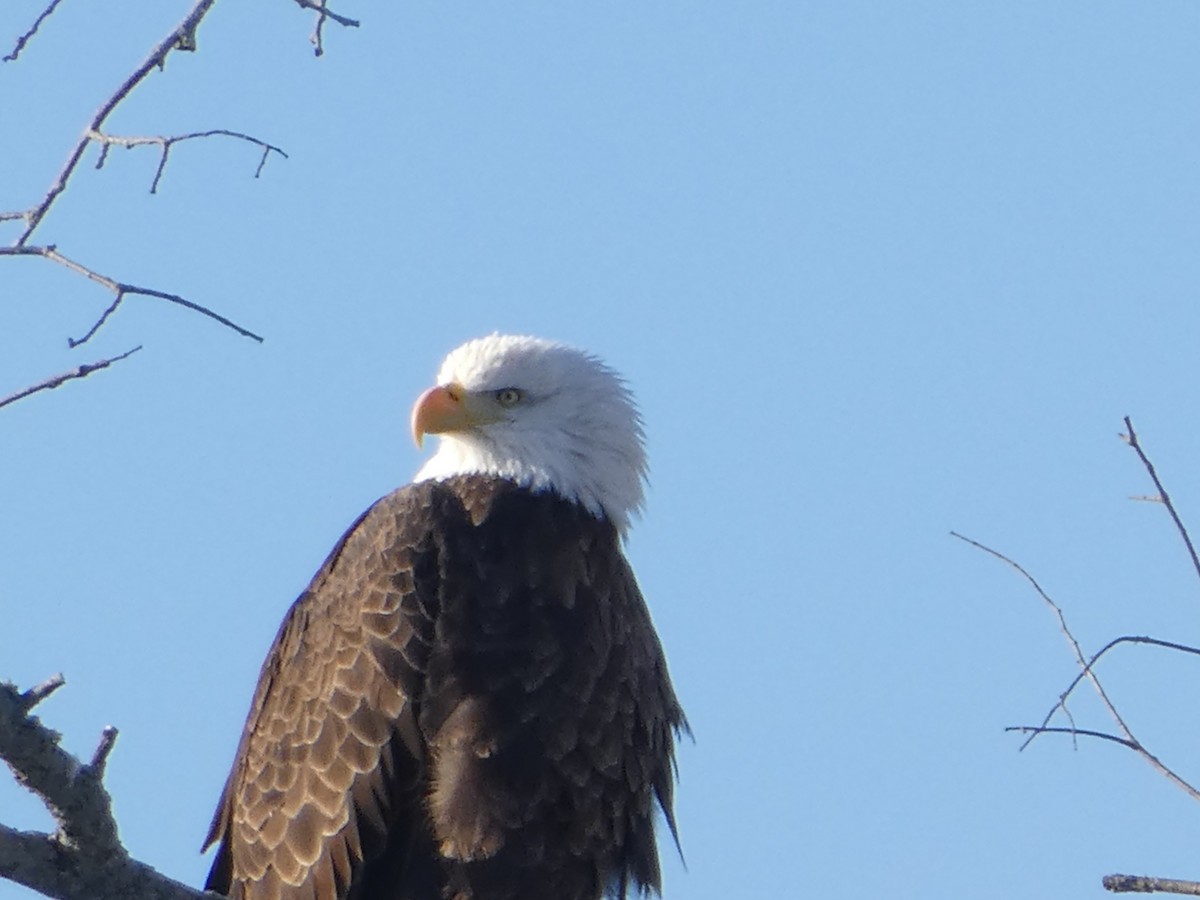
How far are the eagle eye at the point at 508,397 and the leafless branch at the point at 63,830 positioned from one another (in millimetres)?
2075

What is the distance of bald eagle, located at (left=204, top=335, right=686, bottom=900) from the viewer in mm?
4570

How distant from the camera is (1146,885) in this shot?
2.77 meters

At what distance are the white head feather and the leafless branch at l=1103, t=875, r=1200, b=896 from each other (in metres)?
2.55

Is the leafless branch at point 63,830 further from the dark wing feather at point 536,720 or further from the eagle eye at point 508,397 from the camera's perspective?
the eagle eye at point 508,397

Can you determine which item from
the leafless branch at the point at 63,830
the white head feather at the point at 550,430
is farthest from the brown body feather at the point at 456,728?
Answer: the leafless branch at the point at 63,830

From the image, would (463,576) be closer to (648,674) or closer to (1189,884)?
(648,674)

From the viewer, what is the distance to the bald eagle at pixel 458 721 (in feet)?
15.0

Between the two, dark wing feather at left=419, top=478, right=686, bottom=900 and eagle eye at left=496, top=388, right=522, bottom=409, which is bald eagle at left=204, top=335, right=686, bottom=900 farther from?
eagle eye at left=496, top=388, right=522, bottom=409

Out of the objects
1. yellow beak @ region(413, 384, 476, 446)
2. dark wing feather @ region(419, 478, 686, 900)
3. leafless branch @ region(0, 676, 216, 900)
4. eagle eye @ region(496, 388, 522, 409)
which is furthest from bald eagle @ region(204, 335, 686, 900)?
leafless branch @ region(0, 676, 216, 900)

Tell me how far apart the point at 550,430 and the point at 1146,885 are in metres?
2.79

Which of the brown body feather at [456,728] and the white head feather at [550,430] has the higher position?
the white head feather at [550,430]

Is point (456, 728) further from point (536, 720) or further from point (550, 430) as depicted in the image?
point (550, 430)

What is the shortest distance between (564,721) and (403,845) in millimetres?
504

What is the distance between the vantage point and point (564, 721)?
461 cm
